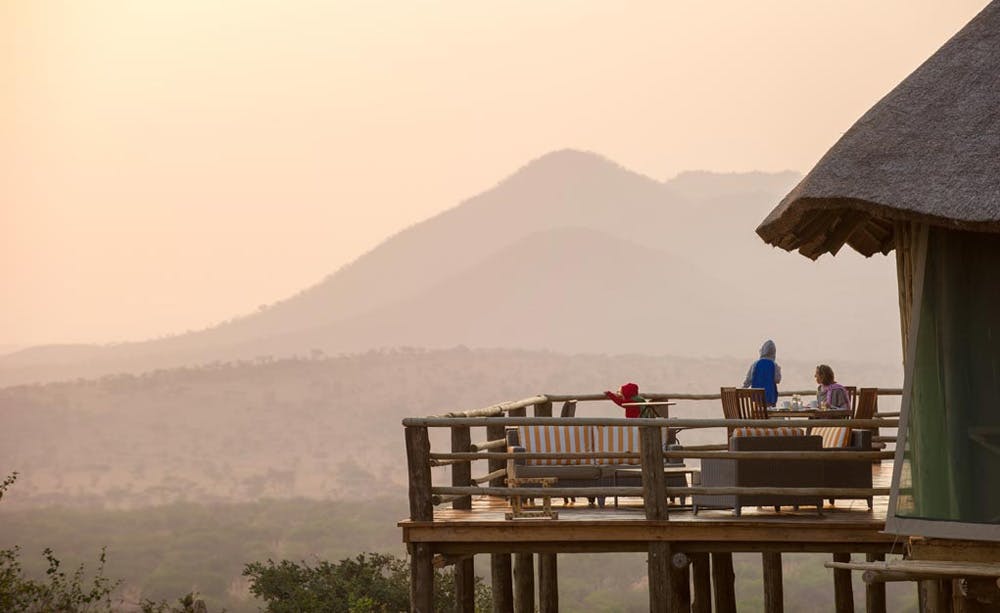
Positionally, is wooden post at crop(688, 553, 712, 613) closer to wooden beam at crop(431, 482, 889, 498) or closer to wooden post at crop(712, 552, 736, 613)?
wooden post at crop(712, 552, 736, 613)

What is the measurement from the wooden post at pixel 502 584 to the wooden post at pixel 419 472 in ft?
14.7

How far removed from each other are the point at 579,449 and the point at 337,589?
13440mm

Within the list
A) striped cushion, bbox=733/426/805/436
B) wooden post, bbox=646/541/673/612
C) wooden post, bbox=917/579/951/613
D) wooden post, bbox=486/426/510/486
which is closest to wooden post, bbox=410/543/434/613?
wooden post, bbox=646/541/673/612

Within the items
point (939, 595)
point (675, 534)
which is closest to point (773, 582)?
point (675, 534)

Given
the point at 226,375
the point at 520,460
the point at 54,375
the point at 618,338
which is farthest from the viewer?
the point at 618,338

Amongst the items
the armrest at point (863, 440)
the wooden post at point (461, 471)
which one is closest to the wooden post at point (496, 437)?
the wooden post at point (461, 471)

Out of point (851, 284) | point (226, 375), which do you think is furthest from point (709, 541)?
point (851, 284)

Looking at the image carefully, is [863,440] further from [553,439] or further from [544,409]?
[544,409]

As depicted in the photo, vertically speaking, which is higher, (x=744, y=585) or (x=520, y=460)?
(x=520, y=460)

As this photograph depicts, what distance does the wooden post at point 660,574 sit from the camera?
1242 centimetres

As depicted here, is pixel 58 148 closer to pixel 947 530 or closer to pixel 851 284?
pixel 851 284

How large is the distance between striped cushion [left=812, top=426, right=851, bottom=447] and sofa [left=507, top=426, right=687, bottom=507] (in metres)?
1.41

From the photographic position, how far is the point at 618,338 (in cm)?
16150

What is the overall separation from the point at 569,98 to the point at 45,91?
2055 inches
